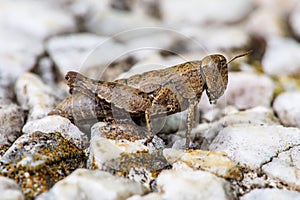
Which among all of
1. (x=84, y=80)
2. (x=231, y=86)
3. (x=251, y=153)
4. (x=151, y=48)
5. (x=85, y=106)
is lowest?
(x=251, y=153)

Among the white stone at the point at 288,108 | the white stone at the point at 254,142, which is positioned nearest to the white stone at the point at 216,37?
the white stone at the point at 288,108

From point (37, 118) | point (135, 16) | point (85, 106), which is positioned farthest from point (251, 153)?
point (135, 16)

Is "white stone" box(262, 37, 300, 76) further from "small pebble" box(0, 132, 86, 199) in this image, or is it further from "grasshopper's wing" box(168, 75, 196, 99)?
"small pebble" box(0, 132, 86, 199)

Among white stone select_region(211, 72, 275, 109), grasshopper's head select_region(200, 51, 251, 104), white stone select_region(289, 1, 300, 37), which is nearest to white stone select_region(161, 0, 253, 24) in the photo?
white stone select_region(289, 1, 300, 37)

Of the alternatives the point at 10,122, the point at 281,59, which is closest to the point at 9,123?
the point at 10,122

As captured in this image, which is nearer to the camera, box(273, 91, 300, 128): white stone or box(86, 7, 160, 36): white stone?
box(273, 91, 300, 128): white stone

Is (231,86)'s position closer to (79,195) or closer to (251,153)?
(251,153)
